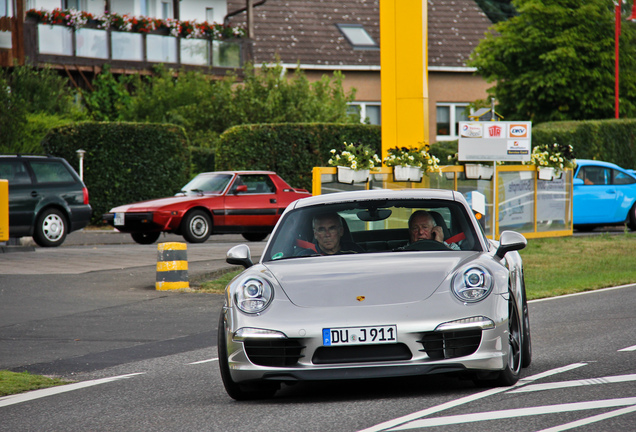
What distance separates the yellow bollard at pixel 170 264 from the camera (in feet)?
48.0

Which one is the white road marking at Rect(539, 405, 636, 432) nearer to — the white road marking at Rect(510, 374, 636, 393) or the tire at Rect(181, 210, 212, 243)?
the white road marking at Rect(510, 374, 636, 393)

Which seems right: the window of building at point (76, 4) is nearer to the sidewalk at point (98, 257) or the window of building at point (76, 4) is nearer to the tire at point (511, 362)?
the sidewalk at point (98, 257)

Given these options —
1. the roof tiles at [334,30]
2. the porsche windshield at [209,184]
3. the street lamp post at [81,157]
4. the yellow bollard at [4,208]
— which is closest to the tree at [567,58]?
the roof tiles at [334,30]

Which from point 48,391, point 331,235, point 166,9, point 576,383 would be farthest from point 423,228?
point 166,9

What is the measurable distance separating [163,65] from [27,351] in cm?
3049

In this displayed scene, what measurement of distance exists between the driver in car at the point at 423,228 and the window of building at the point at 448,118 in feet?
144

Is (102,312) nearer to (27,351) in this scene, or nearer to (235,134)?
(27,351)

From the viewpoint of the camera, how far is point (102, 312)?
12406 mm

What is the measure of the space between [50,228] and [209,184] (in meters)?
3.94

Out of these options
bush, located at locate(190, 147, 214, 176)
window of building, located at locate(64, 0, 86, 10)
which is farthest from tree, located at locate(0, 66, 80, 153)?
window of building, located at locate(64, 0, 86, 10)

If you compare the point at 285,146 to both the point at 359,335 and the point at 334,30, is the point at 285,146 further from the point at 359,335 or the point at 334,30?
the point at 359,335

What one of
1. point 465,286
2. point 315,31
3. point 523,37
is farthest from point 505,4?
point 465,286

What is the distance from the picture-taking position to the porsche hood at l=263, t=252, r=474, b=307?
21.3 ft

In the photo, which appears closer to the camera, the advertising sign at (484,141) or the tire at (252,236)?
the advertising sign at (484,141)
